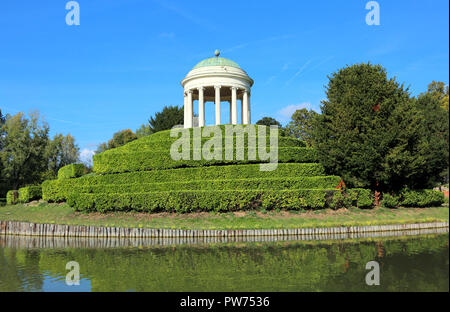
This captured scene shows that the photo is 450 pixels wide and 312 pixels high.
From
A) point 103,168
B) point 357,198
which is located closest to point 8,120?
point 103,168

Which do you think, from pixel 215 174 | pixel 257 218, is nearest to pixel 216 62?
pixel 215 174

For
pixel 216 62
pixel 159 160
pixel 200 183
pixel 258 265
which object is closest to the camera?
pixel 258 265

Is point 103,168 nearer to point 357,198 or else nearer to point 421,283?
point 357,198

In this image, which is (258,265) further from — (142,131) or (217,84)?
(142,131)

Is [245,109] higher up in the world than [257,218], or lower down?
higher up

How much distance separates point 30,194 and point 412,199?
139ft

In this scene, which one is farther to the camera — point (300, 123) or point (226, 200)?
point (300, 123)

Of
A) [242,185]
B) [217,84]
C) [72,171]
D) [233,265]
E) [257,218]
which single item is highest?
[217,84]

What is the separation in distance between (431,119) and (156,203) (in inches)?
1217

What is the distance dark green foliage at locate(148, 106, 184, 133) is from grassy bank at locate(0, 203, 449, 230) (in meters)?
43.5

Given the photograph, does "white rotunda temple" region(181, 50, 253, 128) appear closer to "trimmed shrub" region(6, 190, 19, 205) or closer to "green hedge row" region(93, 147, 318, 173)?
"green hedge row" region(93, 147, 318, 173)

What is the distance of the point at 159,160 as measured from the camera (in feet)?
116

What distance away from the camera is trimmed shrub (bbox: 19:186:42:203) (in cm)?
4025

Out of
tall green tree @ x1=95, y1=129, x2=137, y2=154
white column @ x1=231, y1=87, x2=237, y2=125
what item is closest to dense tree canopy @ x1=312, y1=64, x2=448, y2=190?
white column @ x1=231, y1=87, x2=237, y2=125
